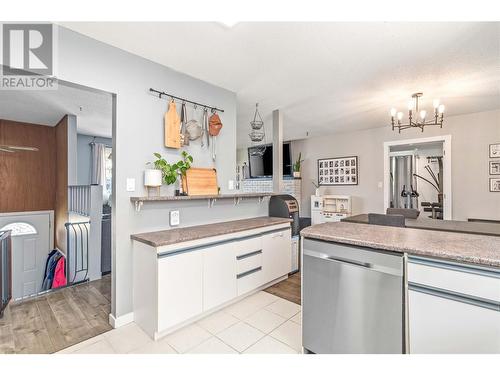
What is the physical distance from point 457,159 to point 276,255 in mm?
3803

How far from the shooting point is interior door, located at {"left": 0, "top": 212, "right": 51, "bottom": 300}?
13.1 ft

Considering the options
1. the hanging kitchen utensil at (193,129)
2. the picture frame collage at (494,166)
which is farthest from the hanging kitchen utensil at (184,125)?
the picture frame collage at (494,166)

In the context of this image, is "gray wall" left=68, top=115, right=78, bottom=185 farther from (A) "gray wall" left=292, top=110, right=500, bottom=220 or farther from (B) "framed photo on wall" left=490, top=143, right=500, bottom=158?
(B) "framed photo on wall" left=490, top=143, right=500, bottom=158

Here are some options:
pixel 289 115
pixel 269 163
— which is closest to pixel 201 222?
pixel 289 115

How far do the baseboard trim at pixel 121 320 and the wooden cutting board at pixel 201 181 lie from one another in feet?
3.99

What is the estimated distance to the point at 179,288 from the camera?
201cm

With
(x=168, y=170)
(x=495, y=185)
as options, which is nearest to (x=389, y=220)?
(x=168, y=170)

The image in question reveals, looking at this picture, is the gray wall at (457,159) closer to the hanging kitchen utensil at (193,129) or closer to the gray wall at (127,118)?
the hanging kitchen utensil at (193,129)

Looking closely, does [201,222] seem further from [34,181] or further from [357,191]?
[357,191]

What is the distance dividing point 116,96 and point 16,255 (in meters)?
3.79

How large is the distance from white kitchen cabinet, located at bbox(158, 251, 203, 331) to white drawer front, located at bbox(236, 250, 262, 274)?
0.48 meters

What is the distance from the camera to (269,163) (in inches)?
237

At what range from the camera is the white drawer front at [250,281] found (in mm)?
2520

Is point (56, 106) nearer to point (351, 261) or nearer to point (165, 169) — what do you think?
point (165, 169)
